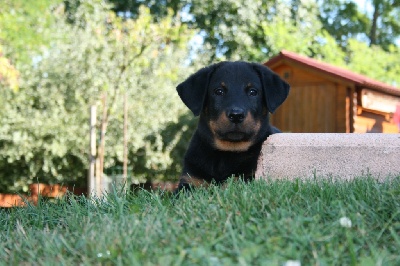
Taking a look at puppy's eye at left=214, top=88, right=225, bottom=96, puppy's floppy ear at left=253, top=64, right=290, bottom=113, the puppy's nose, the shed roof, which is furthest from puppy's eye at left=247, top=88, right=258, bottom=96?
the shed roof

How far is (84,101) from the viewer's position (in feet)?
65.8

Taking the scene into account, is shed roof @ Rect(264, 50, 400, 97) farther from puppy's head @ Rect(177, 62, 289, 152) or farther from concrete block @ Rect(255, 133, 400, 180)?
concrete block @ Rect(255, 133, 400, 180)

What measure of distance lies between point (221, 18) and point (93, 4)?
8.67 m

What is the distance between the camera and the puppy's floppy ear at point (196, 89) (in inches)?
222

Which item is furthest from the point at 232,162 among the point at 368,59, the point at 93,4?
the point at 368,59

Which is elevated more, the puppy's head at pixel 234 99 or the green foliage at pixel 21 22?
the green foliage at pixel 21 22

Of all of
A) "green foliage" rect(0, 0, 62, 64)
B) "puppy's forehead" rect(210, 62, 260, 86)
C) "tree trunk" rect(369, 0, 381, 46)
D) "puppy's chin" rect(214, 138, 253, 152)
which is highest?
"tree trunk" rect(369, 0, 381, 46)

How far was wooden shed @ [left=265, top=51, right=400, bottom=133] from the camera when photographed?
18.0 meters

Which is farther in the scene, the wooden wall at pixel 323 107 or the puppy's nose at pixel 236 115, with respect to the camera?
the wooden wall at pixel 323 107

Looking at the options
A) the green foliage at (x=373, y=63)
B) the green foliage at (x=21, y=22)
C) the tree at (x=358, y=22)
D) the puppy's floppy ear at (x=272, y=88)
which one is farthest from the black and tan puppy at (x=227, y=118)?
the tree at (x=358, y=22)

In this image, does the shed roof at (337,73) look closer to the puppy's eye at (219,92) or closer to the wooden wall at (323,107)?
the wooden wall at (323,107)

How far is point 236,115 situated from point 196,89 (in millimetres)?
653

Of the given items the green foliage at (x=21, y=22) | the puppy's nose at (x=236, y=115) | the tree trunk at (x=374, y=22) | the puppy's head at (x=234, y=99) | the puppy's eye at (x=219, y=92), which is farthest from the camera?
the tree trunk at (x=374, y=22)

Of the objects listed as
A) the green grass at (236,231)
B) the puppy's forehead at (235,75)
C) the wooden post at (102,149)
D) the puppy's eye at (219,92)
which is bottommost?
the wooden post at (102,149)
